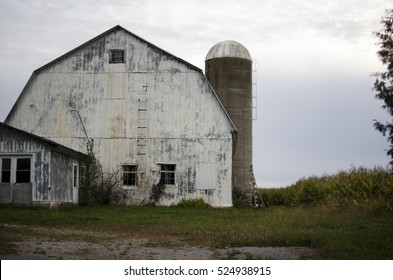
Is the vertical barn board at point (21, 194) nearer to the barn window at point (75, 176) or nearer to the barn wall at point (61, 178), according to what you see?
the barn wall at point (61, 178)

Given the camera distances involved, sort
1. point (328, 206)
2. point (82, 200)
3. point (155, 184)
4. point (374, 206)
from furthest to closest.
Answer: point (155, 184) → point (82, 200) → point (328, 206) → point (374, 206)

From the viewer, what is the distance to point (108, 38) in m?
26.2

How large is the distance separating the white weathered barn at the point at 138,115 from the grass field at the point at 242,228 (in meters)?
4.28

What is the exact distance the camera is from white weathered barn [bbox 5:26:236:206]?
1006 inches

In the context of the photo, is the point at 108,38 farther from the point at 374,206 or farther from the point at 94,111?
the point at 374,206

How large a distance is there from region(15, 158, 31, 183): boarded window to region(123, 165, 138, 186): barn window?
5.77 m

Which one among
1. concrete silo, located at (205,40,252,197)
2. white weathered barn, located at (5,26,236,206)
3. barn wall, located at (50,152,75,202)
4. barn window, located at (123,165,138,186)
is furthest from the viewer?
concrete silo, located at (205,40,252,197)

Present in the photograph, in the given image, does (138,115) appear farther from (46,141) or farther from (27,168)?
(27,168)

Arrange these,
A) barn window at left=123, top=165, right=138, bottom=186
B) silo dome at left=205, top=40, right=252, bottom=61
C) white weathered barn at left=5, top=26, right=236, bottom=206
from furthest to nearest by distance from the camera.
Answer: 1. silo dome at left=205, top=40, right=252, bottom=61
2. barn window at left=123, top=165, right=138, bottom=186
3. white weathered barn at left=5, top=26, right=236, bottom=206

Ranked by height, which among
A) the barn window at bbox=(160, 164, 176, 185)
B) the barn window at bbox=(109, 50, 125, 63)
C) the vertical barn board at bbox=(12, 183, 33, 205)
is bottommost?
the vertical barn board at bbox=(12, 183, 33, 205)

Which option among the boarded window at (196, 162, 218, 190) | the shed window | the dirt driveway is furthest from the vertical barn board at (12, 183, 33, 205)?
the boarded window at (196, 162, 218, 190)

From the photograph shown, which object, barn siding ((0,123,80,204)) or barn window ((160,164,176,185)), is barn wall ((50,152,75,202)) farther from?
barn window ((160,164,176,185))

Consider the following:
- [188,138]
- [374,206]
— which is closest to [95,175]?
[188,138]

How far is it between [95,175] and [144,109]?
3.83 meters
